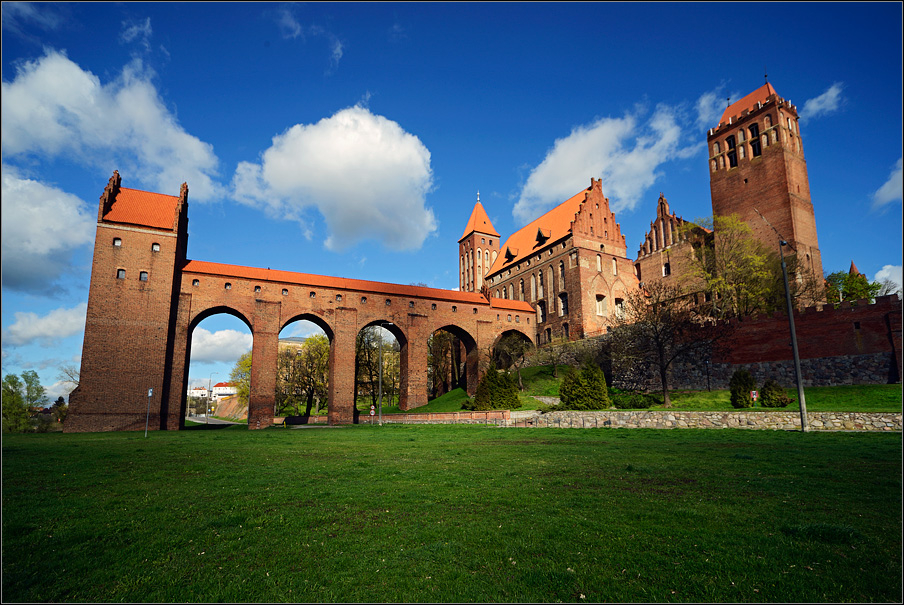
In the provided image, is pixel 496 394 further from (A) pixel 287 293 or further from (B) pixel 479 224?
(B) pixel 479 224

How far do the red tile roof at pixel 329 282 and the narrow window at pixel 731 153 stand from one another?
27920 mm

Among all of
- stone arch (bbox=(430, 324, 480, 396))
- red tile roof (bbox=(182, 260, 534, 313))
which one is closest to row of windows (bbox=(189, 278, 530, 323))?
red tile roof (bbox=(182, 260, 534, 313))

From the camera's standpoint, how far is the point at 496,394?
33.9 m

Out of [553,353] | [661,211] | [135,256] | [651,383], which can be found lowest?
[651,383]

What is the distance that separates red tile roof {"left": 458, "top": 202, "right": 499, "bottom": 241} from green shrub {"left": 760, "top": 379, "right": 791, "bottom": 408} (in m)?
54.9

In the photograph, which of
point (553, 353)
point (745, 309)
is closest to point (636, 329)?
point (745, 309)

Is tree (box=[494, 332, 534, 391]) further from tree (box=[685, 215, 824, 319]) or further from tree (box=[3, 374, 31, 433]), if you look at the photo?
tree (box=[3, 374, 31, 433])

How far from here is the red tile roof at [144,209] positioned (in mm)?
35875

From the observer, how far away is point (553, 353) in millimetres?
47562

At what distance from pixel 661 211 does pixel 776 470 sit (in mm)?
52855

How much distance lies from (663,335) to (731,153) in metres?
29.7

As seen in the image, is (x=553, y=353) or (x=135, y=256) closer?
(x=135, y=256)

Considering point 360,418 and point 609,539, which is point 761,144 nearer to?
point 360,418

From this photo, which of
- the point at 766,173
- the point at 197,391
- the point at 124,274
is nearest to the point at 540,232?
the point at 766,173
